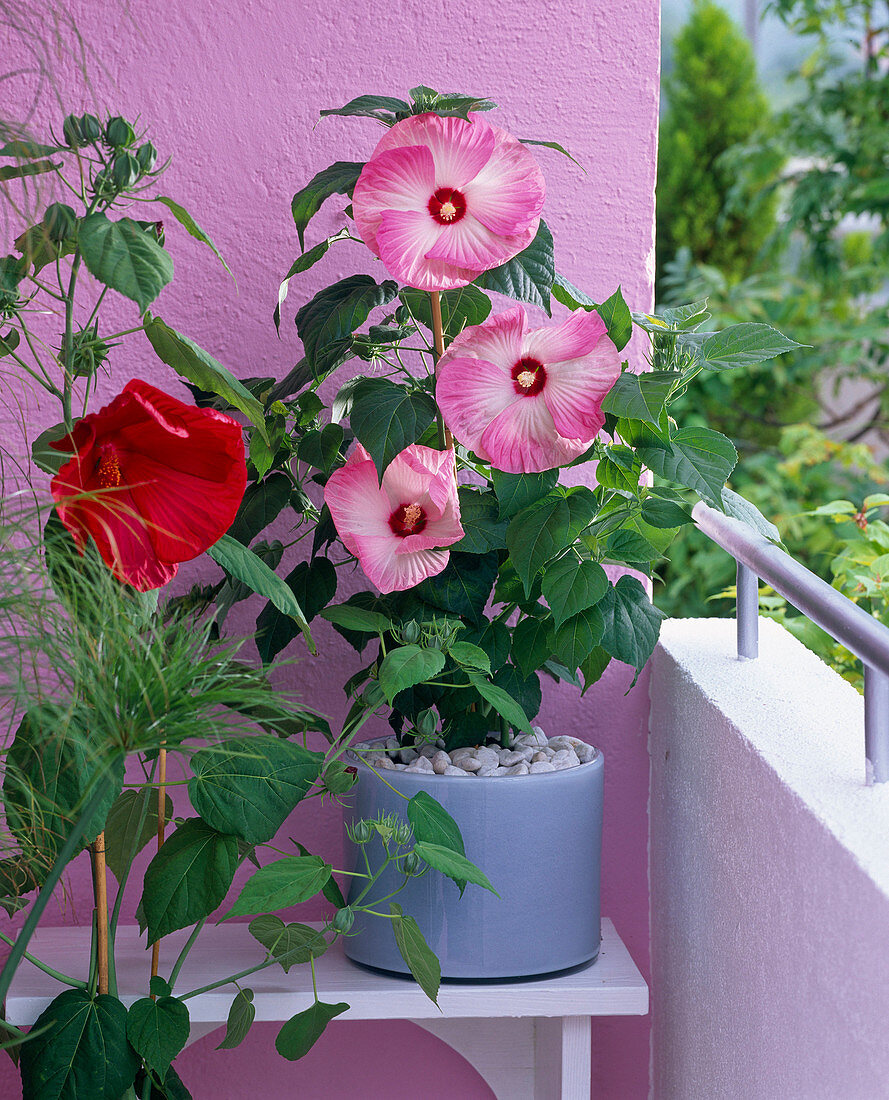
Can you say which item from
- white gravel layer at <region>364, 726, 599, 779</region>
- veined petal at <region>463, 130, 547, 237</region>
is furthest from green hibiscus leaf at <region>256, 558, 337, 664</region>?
veined petal at <region>463, 130, 547, 237</region>

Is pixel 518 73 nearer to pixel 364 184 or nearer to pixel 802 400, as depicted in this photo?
pixel 364 184

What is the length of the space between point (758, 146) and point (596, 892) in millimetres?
3451

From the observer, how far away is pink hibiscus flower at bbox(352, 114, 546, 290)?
831 millimetres

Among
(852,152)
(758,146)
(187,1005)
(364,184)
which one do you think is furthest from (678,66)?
(187,1005)

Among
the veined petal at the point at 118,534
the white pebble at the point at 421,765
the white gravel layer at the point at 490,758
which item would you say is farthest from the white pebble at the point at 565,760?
the veined petal at the point at 118,534

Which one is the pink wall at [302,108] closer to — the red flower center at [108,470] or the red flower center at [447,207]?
the red flower center at [447,207]

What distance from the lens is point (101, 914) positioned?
873 mm

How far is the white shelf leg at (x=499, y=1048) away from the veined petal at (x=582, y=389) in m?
0.68

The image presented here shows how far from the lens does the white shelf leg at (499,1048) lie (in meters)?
1.17

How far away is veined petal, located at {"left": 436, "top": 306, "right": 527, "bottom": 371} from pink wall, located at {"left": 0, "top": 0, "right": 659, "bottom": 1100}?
342mm

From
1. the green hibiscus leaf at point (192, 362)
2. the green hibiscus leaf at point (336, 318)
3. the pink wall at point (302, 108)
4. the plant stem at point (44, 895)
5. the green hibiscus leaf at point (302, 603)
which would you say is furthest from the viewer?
the pink wall at point (302, 108)

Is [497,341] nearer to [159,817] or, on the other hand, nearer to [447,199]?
[447,199]

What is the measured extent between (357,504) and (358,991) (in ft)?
1.41

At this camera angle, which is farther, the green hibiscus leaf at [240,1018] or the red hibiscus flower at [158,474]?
the green hibiscus leaf at [240,1018]
